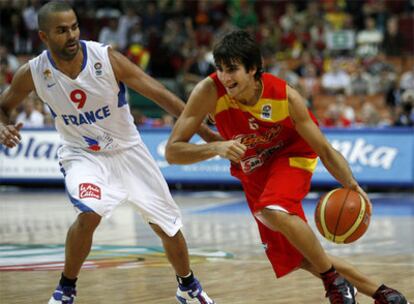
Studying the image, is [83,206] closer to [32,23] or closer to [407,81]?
[407,81]

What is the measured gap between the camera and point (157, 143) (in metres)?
17.7

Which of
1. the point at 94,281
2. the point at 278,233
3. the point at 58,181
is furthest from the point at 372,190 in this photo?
the point at 278,233

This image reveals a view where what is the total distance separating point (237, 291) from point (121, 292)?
925 mm

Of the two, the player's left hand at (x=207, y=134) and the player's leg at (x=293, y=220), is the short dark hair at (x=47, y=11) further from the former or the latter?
the player's leg at (x=293, y=220)

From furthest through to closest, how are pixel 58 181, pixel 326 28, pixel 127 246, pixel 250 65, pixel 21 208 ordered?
1. pixel 326 28
2. pixel 58 181
3. pixel 21 208
4. pixel 127 246
5. pixel 250 65

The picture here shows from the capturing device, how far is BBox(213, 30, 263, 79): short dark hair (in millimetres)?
5844

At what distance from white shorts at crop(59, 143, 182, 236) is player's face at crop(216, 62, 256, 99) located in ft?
3.35

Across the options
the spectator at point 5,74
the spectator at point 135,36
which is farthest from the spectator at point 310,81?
the spectator at point 5,74

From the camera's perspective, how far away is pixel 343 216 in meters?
6.11

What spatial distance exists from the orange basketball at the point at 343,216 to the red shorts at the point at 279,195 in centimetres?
16

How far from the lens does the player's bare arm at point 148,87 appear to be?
6.43 meters

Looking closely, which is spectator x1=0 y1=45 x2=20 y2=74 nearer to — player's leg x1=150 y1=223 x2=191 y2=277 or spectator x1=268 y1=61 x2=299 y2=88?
spectator x1=268 y1=61 x2=299 y2=88

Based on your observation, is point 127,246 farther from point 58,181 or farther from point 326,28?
point 326,28

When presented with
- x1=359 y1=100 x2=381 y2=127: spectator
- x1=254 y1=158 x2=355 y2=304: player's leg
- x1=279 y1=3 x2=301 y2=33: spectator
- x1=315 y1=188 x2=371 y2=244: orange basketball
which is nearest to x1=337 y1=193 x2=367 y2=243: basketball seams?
x1=315 y1=188 x2=371 y2=244: orange basketball
